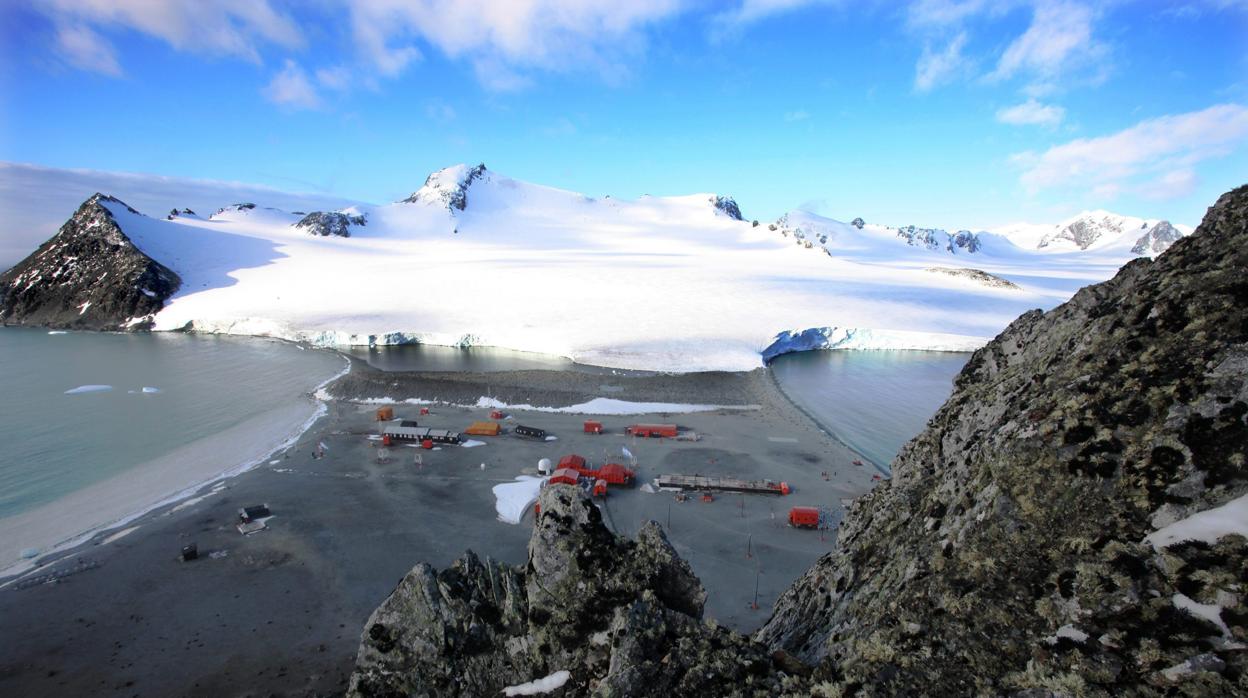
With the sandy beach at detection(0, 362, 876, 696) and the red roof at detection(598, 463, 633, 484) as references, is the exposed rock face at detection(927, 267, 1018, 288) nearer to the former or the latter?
the sandy beach at detection(0, 362, 876, 696)

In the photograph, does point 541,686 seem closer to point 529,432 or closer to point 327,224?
point 529,432

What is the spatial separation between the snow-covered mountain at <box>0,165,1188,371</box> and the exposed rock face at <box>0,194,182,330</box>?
2.08 ft

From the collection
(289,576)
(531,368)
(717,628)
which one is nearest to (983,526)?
(717,628)

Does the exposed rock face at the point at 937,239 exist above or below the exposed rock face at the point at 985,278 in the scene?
above

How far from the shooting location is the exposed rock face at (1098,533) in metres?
4.58

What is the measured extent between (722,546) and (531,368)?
31979 millimetres

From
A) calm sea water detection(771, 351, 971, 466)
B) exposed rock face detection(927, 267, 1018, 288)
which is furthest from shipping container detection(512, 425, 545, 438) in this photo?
exposed rock face detection(927, 267, 1018, 288)

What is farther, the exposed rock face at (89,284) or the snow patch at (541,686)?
the exposed rock face at (89,284)

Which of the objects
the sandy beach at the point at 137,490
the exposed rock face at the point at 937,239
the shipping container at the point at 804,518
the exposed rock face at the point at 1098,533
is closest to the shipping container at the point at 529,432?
the sandy beach at the point at 137,490

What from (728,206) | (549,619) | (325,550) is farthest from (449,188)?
(549,619)

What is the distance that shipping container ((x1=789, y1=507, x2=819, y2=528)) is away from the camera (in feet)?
72.5

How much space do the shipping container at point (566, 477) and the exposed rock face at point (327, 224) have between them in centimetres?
12024

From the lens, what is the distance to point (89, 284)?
76.8 metres

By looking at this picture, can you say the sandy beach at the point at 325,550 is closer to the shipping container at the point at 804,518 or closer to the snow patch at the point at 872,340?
the shipping container at the point at 804,518
